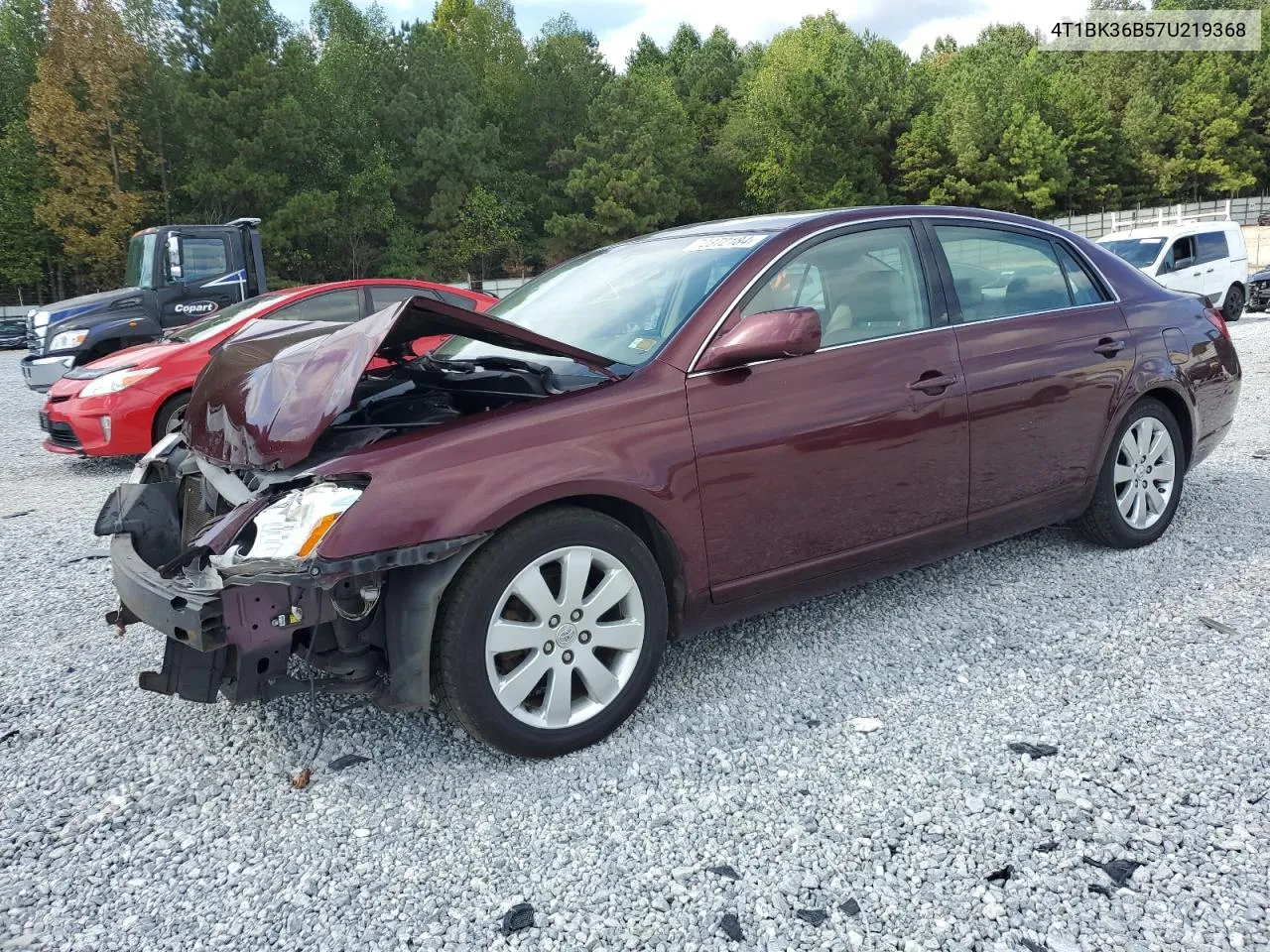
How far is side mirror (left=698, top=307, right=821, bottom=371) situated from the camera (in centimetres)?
300

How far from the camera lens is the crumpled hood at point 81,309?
1027 centimetres

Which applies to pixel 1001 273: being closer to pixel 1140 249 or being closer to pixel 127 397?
pixel 127 397

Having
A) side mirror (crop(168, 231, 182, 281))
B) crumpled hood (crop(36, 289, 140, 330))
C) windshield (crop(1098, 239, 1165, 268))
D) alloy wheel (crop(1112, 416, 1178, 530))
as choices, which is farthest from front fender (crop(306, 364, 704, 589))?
windshield (crop(1098, 239, 1165, 268))

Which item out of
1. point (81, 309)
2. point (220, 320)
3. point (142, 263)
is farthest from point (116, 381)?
point (142, 263)

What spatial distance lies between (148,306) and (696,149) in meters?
49.0

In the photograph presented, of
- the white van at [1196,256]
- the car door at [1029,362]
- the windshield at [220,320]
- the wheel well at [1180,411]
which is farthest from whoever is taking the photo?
the white van at [1196,256]

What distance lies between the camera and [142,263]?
36.9 ft

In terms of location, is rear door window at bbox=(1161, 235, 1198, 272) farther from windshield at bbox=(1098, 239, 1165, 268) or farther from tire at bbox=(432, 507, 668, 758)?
tire at bbox=(432, 507, 668, 758)

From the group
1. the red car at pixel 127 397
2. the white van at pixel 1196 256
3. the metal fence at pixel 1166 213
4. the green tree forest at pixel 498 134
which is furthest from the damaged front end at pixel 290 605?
the metal fence at pixel 1166 213

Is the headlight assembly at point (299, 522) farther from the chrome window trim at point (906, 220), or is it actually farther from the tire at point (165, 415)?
the tire at point (165, 415)

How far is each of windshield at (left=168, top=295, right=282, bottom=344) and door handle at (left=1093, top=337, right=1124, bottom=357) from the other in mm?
6385

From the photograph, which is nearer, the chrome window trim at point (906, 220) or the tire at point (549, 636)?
the tire at point (549, 636)

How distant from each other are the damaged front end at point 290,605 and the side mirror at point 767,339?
1014 millimetres

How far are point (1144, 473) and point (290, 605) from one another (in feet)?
12.4
